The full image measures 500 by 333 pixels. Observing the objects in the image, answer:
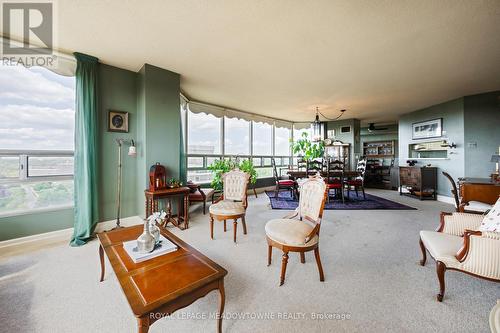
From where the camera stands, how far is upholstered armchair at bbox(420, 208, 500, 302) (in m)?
1.33

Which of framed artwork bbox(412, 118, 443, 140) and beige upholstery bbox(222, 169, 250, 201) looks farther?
framed artwork bbox(412, 118, 443, 140)

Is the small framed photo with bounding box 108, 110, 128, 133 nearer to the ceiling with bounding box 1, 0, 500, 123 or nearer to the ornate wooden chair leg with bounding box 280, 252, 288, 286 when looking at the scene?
the ceiling with bounding box 1, 0, 500, 123

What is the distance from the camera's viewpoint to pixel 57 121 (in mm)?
2805

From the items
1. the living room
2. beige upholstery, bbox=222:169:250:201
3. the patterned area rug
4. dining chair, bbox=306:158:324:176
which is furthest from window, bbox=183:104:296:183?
beige upholstery, bbox=222:169:250:201

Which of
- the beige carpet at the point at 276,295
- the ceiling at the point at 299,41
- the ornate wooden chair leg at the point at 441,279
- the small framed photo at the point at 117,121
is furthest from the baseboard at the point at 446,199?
the small framed photo at the point at 117,121

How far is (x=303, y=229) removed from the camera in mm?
1901

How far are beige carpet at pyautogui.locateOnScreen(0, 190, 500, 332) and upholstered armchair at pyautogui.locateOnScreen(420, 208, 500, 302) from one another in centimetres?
32

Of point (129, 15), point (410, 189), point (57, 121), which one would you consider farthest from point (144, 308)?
point (410, 189)

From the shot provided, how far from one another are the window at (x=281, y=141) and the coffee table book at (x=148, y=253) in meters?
6.11

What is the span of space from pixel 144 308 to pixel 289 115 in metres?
6.63

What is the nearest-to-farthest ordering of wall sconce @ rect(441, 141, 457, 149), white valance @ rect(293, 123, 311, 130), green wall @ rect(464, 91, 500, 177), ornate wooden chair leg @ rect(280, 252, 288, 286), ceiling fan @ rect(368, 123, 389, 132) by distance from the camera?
ornate wooden chair leg @ rect(280, 252, 288, 286) < green wall @ rect(464, 91, 500, 177) < wall sconce @ rect(441, 141, 457, 149) < white valance @ rect(293, 123, 311, 130) < ceiling fan @ rect(368, 123, 389, 132)

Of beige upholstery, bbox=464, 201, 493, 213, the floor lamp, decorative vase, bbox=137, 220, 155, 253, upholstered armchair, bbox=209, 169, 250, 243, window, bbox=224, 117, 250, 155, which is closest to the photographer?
decorative vase, bbox=137, 220, 155, 253

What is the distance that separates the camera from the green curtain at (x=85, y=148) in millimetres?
2742

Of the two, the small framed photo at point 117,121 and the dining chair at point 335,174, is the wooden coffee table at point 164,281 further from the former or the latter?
the dining chair at point 335,174
